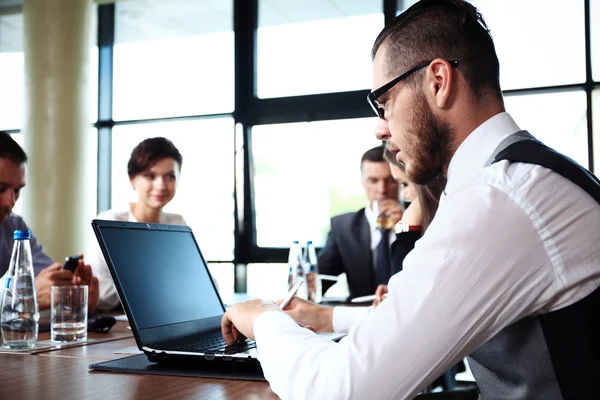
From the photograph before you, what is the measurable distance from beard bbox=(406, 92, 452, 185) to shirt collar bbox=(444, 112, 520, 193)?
0.13 ft

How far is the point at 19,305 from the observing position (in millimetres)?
1522

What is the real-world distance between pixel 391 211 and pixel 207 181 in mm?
2261

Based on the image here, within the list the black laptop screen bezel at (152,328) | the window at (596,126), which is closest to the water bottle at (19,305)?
the black laptop screen bezel at (152,328)

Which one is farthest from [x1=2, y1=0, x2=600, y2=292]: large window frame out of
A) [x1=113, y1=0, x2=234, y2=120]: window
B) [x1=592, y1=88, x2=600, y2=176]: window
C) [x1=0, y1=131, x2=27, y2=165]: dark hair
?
[x1=0, y1=131, x2=27, y2=165]: dark hair

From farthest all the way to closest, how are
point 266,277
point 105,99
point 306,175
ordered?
point 105,99 < point 266,277 < point 306,175

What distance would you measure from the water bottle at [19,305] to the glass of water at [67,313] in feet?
0.23

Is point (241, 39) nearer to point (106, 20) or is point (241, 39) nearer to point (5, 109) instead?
point (106, 20)

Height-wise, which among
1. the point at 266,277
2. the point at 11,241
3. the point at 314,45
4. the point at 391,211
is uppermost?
the point at 314,45

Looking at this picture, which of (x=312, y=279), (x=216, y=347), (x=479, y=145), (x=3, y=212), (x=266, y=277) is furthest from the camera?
(x=266, y=277)

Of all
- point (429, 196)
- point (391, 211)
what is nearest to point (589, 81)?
point (391, 211)

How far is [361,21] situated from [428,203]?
266 centimetres

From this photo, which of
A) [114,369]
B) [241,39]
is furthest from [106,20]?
[114,369]

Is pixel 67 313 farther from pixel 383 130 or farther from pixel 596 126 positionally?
pixel 596 126

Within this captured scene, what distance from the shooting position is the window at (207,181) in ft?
16.7
